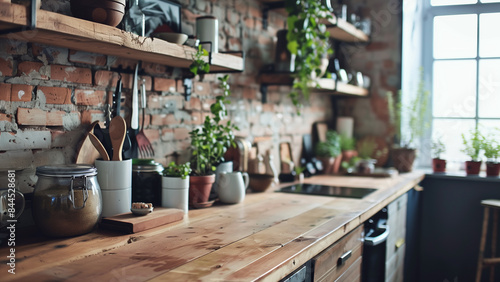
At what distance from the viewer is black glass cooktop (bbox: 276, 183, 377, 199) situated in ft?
8.21

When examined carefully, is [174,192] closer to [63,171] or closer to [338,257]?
[63,171]

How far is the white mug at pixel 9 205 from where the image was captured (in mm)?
1340

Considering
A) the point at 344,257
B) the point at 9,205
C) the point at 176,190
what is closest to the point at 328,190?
the point at 344,257

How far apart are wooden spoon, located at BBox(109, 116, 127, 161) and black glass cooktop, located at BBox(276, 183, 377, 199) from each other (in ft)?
3.82

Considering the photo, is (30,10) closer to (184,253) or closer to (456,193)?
(184,253)

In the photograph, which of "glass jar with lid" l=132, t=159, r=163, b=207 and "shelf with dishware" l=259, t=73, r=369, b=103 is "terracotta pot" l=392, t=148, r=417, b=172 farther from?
"glass jar with lid" l=132, t=159, r=163, b=207

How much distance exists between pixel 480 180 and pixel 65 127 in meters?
3.06

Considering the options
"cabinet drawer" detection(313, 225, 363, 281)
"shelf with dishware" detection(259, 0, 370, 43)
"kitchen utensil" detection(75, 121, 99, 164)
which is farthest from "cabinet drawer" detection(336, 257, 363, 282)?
"shelf with dishware" detection(259, 0, 370, 43)

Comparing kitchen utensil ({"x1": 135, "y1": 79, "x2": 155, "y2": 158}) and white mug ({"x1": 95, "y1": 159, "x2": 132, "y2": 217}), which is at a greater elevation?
kitchen utensil ({"x1": 135, "y1": 79, "x2": 155, "y2": 158})

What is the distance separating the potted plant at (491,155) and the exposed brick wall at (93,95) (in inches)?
66.8

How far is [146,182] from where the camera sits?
1.87 m

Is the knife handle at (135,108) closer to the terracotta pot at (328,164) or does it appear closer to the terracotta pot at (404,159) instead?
the terracotta pot at (328,164)

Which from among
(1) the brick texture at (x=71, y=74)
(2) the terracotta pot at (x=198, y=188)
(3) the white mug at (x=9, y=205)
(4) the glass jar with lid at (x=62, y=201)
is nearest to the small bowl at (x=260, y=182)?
(2) the terracotta pot at (x=198, y=188)

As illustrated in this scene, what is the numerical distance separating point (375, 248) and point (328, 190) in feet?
1.47
